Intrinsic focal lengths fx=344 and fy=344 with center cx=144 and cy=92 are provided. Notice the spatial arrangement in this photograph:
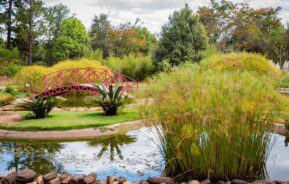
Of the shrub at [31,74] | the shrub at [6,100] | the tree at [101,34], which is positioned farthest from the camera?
the tree at [101,34]

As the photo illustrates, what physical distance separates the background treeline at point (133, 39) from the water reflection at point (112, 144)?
10.3 m

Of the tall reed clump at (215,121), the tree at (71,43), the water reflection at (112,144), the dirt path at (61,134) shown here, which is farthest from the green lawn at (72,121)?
the tree at (71,43)

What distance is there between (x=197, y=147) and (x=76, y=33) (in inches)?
753

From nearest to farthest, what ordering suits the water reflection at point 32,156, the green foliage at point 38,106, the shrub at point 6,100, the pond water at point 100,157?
the pond water at point 100,157 → the water reflection at point 32,156 → the green foliage at point 38,106 → the shrub at point 6,100

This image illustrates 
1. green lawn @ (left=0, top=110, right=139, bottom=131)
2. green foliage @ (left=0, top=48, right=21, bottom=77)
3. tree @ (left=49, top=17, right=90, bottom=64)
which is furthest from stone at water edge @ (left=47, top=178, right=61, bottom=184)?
tree @ (left=49, top=17, right=90, bottom=64)

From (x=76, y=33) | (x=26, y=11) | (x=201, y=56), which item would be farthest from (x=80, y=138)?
(x=26, y=11)

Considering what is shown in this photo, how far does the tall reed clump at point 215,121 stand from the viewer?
156 inches

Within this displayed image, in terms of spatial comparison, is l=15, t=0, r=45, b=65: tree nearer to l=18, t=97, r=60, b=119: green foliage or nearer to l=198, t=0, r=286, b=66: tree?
l=198, t=0, r=286, b=66: tree

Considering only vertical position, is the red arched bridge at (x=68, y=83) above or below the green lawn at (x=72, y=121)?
above

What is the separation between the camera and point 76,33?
21891 millimetres

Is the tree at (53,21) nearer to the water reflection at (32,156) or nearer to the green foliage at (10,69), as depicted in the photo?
the green foliage at (10,69)

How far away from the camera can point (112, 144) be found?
6355 millimetres

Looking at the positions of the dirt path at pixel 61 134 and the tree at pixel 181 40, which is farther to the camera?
the tree at pixel 181 40

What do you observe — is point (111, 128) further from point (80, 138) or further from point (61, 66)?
point (61, 66)
